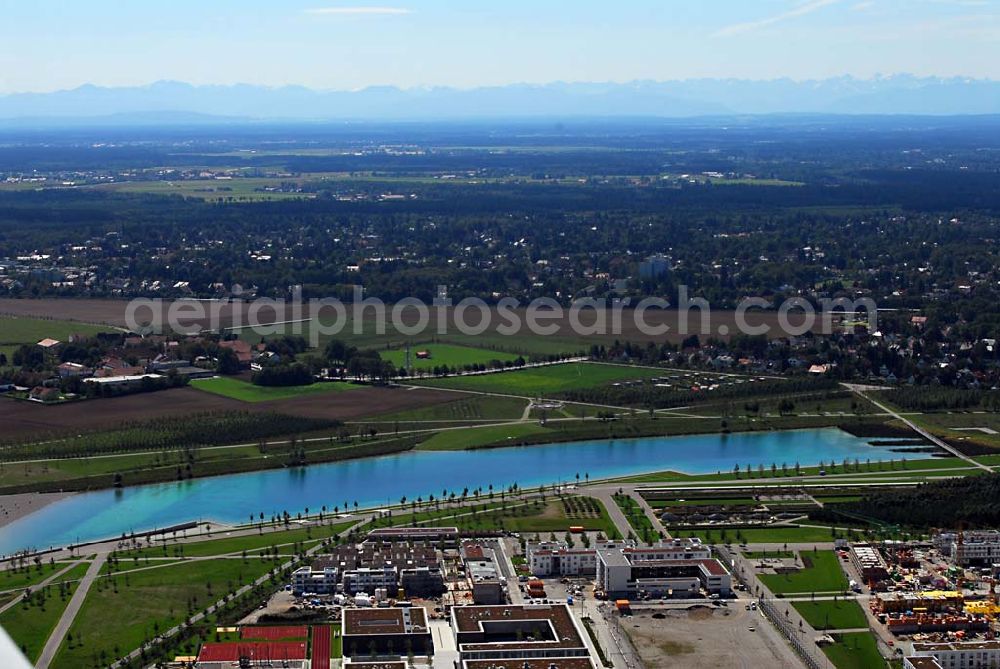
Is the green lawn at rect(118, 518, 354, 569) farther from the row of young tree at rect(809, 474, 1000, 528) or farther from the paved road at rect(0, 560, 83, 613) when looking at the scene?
the row of young tree at rect(809, 474, 1000, 528)

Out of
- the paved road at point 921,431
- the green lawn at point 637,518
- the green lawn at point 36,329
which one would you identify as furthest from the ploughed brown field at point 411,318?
the green lawn at point 637,518

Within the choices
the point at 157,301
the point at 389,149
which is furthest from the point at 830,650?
the point at 389,149

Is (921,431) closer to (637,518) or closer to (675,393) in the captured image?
(675,393)

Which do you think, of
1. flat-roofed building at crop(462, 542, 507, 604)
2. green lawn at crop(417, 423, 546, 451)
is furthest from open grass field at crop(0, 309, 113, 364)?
flat-roofed building at crop(462, 542, 507, 604)

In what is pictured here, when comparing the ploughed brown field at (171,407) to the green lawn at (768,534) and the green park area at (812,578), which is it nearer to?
the green lawn at (768,534)

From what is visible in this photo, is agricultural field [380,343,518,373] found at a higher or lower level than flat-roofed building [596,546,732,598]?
lower

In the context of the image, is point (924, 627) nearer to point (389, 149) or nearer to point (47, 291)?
point (47, 291)
